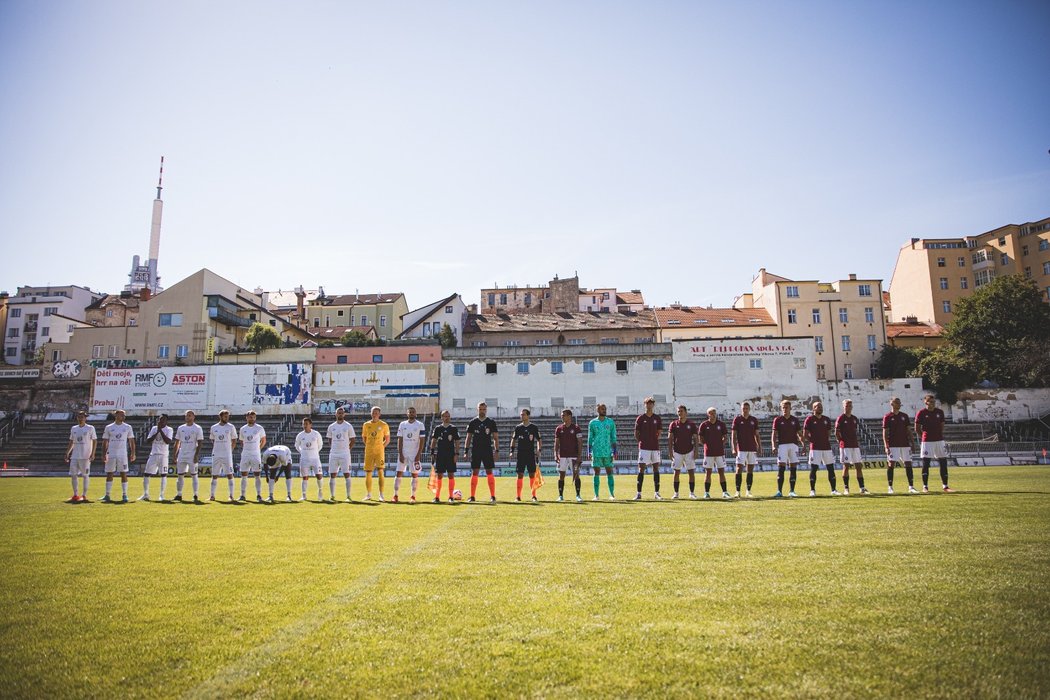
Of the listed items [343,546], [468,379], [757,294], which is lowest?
[343,546]

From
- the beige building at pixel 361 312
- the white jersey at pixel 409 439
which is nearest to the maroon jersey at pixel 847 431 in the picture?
the white jersey at pixel 409 439

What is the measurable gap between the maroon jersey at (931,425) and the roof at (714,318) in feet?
166

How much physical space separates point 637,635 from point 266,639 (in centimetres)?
247

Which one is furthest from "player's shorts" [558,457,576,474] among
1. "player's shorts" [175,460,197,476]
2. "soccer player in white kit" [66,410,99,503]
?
"soccer player in white kit" [66,410,99,503]

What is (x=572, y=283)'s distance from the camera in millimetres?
73125

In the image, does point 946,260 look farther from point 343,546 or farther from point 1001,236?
point 343,546

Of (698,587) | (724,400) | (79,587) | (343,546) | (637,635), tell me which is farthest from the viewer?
(724,400)

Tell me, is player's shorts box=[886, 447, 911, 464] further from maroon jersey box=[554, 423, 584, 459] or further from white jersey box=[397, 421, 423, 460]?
white jersey box=[397, 421, 423, 460]

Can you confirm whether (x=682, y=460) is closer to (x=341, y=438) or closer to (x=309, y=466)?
(x=341, y=438)

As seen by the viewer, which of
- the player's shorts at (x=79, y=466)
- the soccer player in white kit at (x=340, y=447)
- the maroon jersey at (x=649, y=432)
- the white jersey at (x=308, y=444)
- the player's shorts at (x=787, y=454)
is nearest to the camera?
the player's shorts at (x=787, y=454)

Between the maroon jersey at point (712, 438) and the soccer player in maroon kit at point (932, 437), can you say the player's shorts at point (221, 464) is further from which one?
the soccer player in maroon kit at point (932, 437)

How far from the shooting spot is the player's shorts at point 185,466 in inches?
649

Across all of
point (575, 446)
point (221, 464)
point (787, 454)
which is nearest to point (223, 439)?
point (221, 464)

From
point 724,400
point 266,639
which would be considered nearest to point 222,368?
point 724,400
